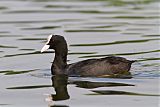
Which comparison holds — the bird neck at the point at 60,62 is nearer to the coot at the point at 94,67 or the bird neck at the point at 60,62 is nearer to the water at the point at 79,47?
the coot at the point at 94,67

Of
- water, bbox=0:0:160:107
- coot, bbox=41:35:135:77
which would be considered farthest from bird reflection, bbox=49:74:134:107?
coot, bbox=41:35:135:77

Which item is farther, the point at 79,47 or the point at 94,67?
the point at 79,47

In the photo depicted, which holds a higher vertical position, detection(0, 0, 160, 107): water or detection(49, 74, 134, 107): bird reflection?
detection(0, 0, 160, 107): water

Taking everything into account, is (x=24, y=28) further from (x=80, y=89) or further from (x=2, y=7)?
(x=80, y=89)

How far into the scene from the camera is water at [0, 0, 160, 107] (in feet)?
42.7

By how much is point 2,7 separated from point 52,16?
3.24 meters

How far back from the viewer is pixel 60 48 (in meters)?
15.8

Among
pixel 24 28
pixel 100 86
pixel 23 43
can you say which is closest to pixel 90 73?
pixel 100 86

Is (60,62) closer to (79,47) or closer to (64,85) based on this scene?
(64,85)

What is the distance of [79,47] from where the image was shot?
19266 millimetres

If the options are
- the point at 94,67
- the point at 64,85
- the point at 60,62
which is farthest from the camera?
the point at 60,62

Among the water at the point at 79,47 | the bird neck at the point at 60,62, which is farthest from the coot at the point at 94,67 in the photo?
the water at the point at 79,47

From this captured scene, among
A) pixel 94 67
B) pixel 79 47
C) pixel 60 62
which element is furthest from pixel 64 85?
pixel 79 47

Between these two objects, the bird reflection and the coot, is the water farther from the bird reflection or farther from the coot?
the coot
